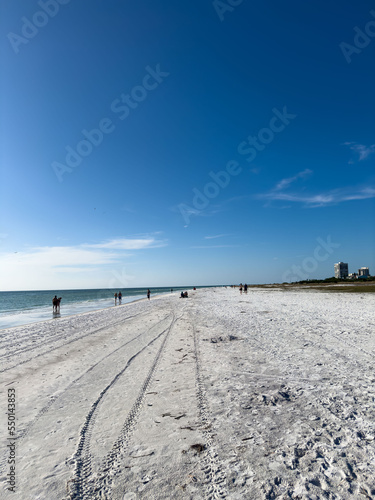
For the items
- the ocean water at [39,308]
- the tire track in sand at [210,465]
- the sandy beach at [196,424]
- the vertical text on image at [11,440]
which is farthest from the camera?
the ocean water at [39,308]

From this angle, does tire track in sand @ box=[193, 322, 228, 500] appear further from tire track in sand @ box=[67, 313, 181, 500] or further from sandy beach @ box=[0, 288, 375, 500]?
tire track in sand @ box=[67, 313, 181, 500]

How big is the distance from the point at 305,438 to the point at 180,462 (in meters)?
1.94

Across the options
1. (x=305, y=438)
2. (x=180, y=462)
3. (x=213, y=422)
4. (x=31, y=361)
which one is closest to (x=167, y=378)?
(x=213, y=422)

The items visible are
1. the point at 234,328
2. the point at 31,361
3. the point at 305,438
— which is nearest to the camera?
the point at 305,438

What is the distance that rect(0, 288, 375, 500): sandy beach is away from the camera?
3.19m

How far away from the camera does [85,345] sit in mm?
11328

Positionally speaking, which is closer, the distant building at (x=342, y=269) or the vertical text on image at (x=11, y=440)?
the vertical text on image at (x=11, y=440)

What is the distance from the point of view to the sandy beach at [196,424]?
125 inches

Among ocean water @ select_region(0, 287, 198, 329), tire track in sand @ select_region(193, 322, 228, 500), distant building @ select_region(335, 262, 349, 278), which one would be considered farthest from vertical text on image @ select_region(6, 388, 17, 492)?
distant building @ select_region(335, 262, 349, 278)

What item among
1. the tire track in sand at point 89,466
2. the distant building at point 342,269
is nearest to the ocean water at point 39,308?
the tire track in sand at point 89,466

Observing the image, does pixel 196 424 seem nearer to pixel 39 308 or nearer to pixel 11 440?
pixel 11 440

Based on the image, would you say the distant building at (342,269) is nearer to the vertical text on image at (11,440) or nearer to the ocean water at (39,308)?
the ocean water at (39,308)

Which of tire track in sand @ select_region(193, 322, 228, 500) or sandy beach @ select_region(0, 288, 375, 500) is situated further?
sandy beach @ select_region(0, 288, 375, 500)

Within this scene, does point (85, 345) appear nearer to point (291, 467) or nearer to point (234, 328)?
point (234, 328)
